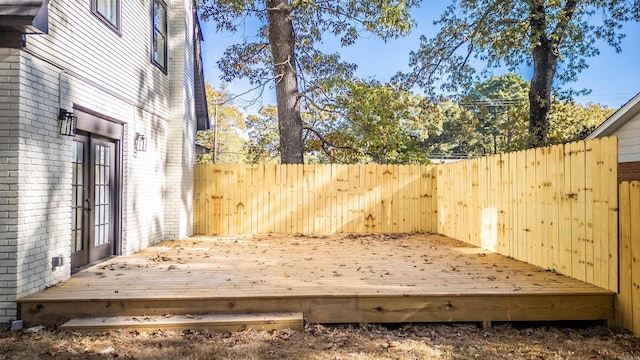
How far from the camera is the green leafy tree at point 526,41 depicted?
414 inches

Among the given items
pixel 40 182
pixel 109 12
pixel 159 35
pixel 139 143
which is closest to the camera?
pixel 40 182

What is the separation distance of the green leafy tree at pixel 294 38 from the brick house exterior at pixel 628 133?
18.2 ft

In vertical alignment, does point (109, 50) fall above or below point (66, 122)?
above

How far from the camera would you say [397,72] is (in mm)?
12969

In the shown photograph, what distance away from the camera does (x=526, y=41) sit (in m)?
11.6

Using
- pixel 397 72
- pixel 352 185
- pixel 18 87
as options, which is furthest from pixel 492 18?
pixel 18 87

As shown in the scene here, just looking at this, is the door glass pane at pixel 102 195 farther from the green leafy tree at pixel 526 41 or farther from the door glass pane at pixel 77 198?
the green leafy tree at pixel 526 41

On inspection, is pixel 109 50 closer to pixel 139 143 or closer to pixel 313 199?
pixel 139 143

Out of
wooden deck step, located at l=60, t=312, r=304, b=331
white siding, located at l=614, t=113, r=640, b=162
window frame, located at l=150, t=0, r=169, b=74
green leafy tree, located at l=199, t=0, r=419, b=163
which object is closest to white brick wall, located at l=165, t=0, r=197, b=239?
window frame, located at l=150, t=0, r=169, b=74

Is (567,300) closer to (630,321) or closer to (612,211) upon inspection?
(630,321)

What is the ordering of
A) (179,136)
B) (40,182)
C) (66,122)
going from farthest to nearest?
1. (179,136)
2. (66,122)
3. (40,182)

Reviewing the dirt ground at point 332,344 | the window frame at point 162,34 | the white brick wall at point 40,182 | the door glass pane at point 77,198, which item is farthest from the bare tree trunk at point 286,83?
the dirt ground at point 332,344

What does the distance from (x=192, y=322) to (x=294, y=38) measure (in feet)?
30.6

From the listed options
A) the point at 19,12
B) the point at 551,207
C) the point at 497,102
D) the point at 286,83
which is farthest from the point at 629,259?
the point at 497,102
